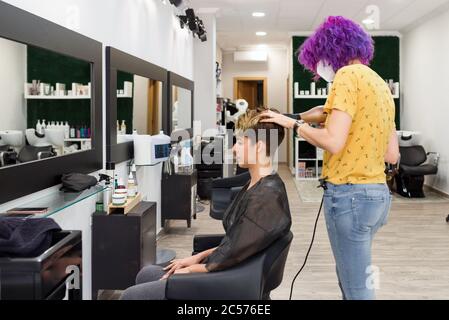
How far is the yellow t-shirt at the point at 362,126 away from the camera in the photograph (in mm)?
1527

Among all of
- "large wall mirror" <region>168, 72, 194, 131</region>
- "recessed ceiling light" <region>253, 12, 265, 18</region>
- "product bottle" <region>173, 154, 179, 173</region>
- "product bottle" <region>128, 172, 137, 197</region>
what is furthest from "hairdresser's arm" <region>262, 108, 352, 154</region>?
"recessed ceiling light" <region>253, 12, 265, 18</region>

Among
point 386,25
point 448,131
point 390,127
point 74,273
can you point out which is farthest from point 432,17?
point 74,273

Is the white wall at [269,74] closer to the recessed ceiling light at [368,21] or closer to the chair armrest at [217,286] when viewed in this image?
the recessed ceiling light at [368,21]

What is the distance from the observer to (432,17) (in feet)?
22.0

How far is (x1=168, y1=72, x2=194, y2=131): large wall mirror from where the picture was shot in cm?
484

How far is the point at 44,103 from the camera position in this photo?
2162 mm

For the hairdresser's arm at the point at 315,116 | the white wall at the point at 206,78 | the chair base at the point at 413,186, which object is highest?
the white wall at the point at 206,78

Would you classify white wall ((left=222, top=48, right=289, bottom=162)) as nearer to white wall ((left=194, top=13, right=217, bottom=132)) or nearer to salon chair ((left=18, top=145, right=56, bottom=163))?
white wall ((left=194, top=13, right=217, bottom=132))

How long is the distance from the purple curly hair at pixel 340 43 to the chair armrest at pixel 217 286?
2.54 feet

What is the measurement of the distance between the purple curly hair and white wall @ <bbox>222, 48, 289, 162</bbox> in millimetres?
9117

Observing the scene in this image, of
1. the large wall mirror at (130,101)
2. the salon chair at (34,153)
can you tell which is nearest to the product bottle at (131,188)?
the large wall mirror at (130,101)

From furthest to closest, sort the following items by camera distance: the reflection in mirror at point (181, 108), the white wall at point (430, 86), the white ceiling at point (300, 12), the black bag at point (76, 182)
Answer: the white wall at point (430, 86) < the white ceiling at point (300, 12) < the reflection in mirror at point (181, 108) < the black bag at point (76, 182)

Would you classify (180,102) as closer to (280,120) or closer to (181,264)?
(181,264)

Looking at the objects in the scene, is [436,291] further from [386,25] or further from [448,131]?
[386,25]
